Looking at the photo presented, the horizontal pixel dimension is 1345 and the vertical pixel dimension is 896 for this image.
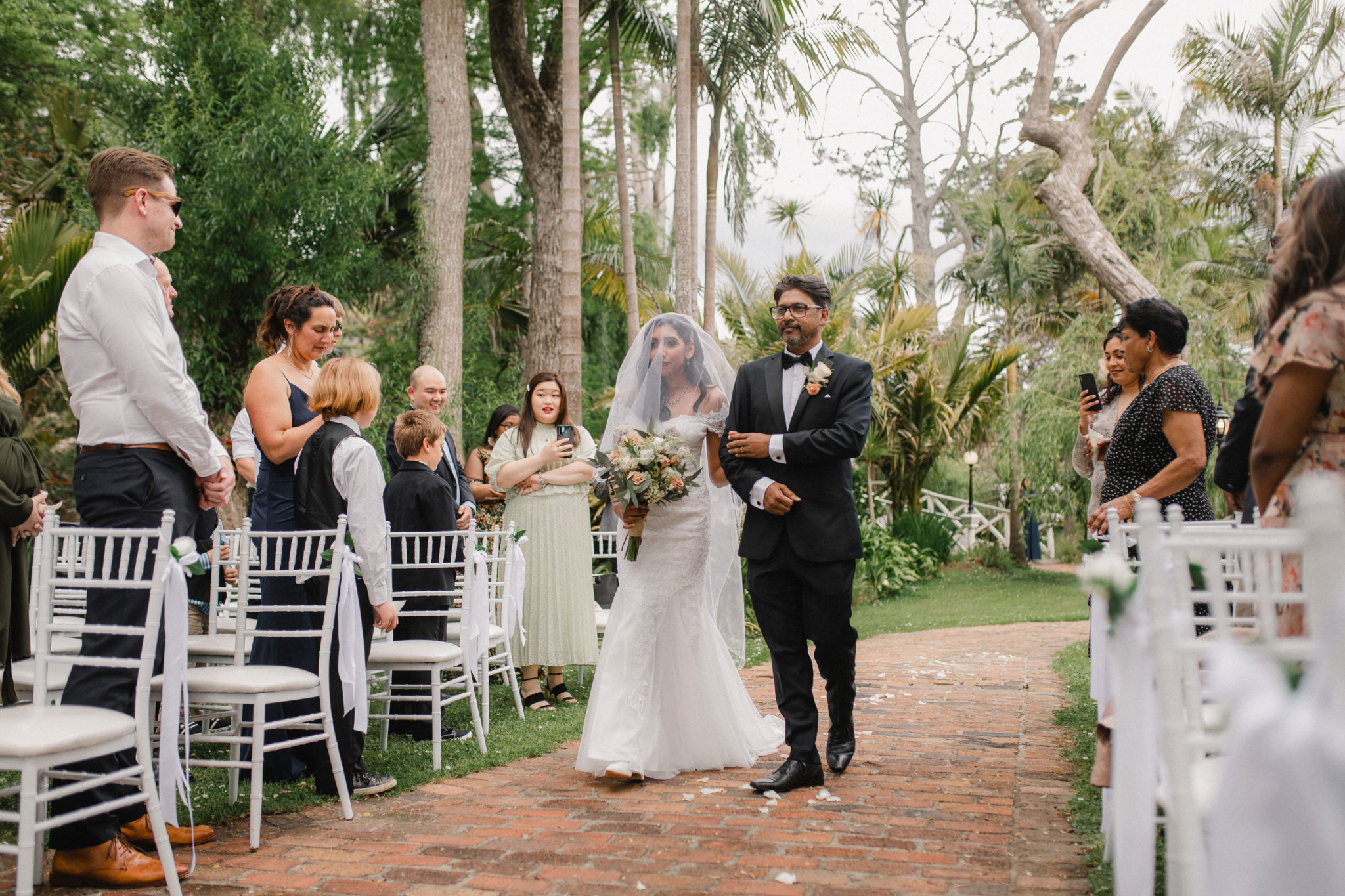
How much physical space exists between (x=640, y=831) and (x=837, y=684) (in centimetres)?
120

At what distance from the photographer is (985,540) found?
66.7ft

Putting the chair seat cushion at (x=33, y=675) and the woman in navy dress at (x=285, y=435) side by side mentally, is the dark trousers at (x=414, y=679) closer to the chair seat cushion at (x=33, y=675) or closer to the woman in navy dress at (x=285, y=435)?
the woman in navy dress at (x=285, y=435)

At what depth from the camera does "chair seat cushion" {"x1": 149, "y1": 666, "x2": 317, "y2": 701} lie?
11.7 feet

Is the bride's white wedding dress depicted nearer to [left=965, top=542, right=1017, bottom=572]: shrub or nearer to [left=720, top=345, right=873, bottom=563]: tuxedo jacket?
[left=720, top=345, right=873, bottom=563]: tuxedo jacket

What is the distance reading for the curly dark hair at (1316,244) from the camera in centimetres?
224

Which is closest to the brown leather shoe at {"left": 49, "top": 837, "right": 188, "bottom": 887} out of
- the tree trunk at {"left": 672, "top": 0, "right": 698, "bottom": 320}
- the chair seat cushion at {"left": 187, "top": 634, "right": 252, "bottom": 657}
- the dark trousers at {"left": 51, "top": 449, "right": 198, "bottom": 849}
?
the dark trousers at {"left": 51, "top": 449, "right": 198, "bottom": 849}

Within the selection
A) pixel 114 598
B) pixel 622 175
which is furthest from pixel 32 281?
pixel 622 175

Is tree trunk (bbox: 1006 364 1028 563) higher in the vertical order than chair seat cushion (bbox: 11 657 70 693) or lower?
higher

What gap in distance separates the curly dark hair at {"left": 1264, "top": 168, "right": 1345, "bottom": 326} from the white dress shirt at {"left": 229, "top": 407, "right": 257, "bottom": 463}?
498cm

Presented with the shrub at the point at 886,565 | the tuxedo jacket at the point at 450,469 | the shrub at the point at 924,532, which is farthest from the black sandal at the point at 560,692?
the shrub at the point at 924,532

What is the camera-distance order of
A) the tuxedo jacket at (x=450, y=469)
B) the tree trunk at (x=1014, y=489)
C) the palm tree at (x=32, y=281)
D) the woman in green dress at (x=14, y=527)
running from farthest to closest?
1. the tree trunk at (x=1014, y=489)
2. the palm tree at (x=32, y=281)
3. the tuxedo jacket at (x=450, y=469)
4. the woman in green dress at (x=14, y=527)

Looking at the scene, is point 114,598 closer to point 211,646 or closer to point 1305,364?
point 211,646

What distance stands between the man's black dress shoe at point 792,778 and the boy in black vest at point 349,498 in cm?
158

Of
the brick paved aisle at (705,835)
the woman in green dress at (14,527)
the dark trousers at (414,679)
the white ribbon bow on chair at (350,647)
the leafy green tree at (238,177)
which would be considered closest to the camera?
the brick paved aisle at (705,835)
